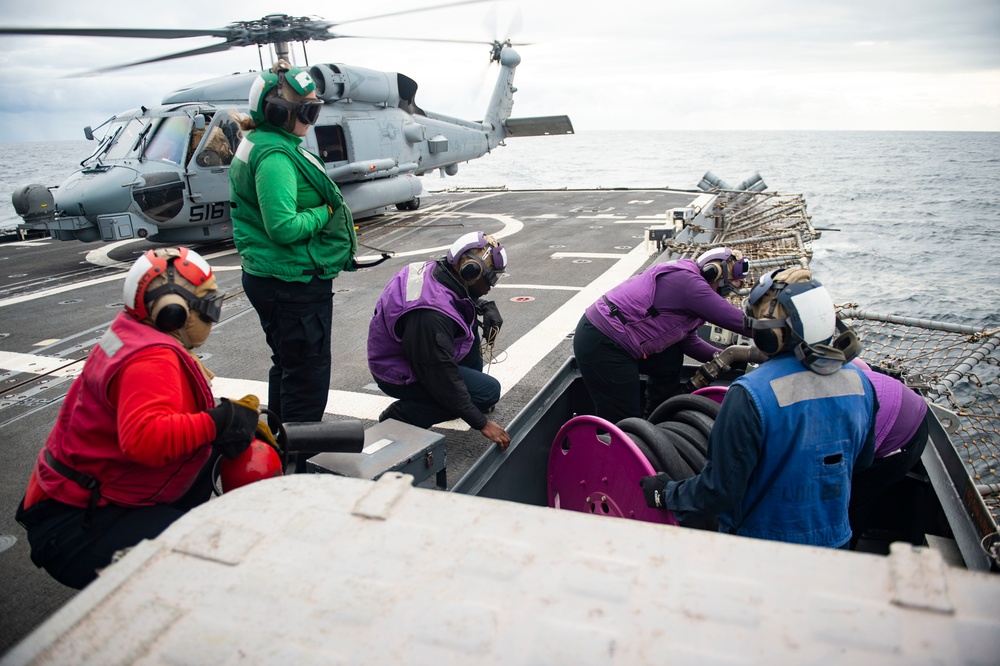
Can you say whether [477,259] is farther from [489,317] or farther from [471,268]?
[489,317]

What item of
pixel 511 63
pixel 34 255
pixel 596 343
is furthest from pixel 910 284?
pixel 34 255

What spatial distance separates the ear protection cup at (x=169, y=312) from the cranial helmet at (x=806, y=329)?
206cm

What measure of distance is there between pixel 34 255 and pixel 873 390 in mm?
14758

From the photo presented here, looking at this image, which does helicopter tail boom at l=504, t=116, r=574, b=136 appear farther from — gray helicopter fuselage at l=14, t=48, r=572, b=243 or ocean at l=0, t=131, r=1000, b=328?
ocean at l=0, t=131, r=1000, b=328

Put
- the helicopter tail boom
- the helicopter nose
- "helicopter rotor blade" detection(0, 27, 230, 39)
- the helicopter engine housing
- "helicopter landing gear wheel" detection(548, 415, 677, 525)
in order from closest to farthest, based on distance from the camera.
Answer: "helicopter landing gear wheel" detection(548, 415, 677, 525) → "helicopter rotor blade" detection(0, 27, 230, 39) → the helicopter nose → the helicopter engine housing → the helicopter tail boom

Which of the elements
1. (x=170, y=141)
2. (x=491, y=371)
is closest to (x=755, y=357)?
(x=491, y=371)

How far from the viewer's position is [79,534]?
7.57 feet

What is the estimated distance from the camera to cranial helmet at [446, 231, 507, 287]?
13.1 feet

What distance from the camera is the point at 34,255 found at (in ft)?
42.2

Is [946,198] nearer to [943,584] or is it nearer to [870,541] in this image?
[870,541]

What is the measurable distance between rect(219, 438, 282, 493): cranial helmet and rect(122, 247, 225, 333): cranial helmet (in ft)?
1.73

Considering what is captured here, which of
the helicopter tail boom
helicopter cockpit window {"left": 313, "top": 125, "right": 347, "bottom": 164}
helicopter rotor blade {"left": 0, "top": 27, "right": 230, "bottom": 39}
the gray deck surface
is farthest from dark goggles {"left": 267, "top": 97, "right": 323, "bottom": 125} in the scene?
the helicopter tail boom

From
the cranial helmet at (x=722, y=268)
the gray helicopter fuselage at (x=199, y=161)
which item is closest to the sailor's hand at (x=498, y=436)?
the cranial helmet at (x=722, y=268)

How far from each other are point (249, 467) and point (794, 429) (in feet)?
6.47
